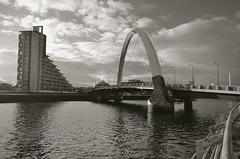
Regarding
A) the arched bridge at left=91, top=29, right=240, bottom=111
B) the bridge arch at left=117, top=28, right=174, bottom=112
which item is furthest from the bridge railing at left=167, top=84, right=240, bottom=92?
the bridge arch at left=117, top=28, right=174, bottom=112

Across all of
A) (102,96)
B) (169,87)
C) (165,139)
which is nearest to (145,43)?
(169,87)

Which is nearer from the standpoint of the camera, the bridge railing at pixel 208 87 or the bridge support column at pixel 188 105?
the bridge railing at pixel 208 87

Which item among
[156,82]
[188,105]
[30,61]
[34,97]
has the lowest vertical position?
[188,105]

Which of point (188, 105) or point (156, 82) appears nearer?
point (156, 82)

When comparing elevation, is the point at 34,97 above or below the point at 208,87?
below

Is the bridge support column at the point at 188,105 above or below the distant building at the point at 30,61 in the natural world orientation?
below

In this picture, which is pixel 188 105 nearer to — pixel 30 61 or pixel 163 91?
pixel 163 91

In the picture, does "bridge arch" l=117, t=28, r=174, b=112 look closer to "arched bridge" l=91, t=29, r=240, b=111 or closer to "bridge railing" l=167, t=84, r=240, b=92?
"arched bridge" l=91, t=29, r=240, b=111

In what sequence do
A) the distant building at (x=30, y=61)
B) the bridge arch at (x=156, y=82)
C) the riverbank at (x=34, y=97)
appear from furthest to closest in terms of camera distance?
the distant building at (x=30, y=61) → the riverbank at (x=34, y=97) → the bridge arch at (x=156, y=82)

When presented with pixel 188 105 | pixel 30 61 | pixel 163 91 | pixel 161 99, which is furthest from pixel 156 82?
pixel 30 61

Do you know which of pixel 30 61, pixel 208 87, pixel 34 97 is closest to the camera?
pixel 208 87

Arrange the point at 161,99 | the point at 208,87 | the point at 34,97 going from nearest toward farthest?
the point at 208,87, the point at 161,99, the point at 34,97

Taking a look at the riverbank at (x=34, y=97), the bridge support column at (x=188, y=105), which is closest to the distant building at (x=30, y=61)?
the riverbank at (x=34, y=97)

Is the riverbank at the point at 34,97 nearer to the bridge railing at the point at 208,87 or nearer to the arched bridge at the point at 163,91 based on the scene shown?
the arched bridge at the point at 163,91
